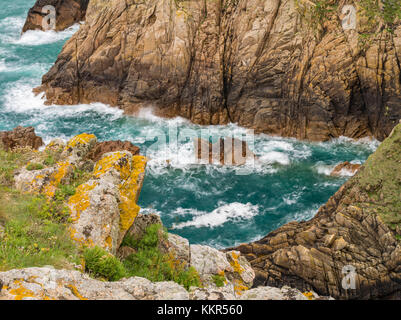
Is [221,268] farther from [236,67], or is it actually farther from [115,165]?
[236,67]

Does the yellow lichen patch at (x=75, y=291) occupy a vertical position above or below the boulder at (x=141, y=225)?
above

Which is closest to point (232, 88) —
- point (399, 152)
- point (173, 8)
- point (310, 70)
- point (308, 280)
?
point (310, 70)

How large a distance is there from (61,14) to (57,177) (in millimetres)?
48244

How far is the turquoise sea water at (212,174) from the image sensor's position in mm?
26172

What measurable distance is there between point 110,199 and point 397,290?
11.3 meters

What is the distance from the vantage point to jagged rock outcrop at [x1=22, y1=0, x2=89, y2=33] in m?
52.5

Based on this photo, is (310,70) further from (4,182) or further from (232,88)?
(4,182)

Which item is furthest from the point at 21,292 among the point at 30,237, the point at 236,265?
the point at 236,265

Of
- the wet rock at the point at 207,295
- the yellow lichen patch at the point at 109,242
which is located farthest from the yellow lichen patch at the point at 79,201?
the wet rock at the point at 207,295

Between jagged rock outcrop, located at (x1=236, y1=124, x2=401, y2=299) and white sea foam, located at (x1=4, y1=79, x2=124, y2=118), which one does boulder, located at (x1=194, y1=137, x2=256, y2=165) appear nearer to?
white sea foam, located at (x1=4, y1=79, x2=124, y2=118)

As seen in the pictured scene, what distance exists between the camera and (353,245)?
53.6ft

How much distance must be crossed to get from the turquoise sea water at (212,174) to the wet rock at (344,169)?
524 millimetres

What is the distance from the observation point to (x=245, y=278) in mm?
14562

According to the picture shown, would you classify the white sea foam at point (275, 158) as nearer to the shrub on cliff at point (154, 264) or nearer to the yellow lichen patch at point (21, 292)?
the shrub on cliff at point (154, 264)
